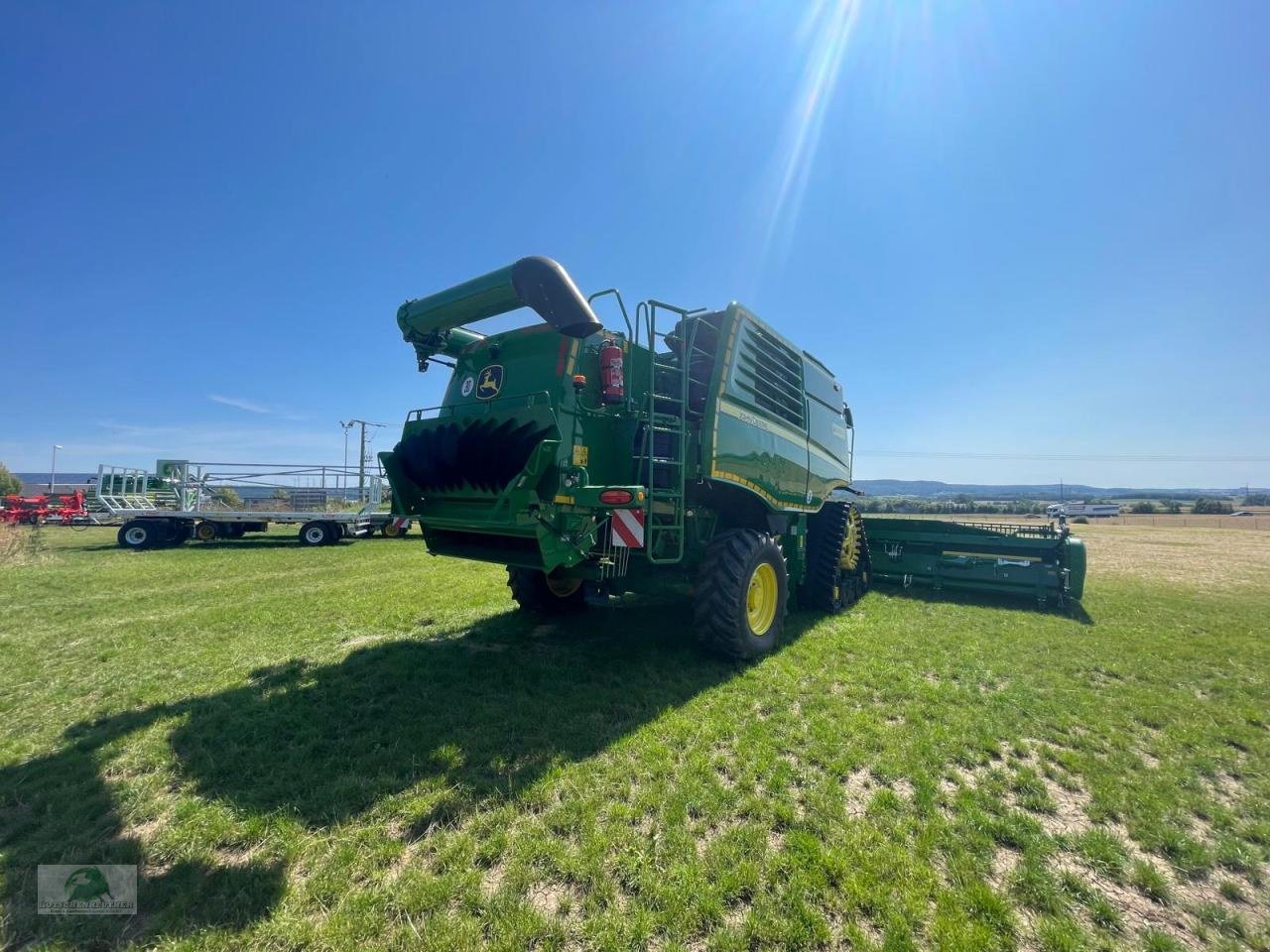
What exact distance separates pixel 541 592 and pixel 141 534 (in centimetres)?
1740

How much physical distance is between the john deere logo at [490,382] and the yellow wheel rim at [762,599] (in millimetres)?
3368

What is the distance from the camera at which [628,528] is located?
4.78 m

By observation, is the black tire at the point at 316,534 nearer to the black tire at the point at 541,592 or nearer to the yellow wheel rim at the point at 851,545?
the black tire at the point at 541,592

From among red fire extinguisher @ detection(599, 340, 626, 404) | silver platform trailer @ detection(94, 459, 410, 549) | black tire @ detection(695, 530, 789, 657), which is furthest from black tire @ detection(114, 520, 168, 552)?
black tire @ detection(695, 530, 789, 657)

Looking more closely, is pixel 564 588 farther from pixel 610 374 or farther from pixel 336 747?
pixel 336 747

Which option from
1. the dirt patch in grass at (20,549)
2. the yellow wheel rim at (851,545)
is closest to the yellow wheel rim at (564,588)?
the yellow wheel rim at (851,545)

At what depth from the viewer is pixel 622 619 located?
7211 millimetres

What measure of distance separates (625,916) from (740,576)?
336cm

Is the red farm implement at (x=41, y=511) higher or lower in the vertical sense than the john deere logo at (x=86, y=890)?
higher

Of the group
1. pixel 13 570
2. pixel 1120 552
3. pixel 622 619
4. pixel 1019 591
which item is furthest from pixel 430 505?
pixel 1120 552

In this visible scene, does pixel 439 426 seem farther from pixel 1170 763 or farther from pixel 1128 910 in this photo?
pixel 1170 763

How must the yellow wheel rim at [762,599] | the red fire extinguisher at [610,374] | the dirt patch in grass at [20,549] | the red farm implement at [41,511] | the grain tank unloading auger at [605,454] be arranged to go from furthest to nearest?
the red farm implement at [41,511]
the dirt patch in grass at [20,549]
the yellow wheel rim at [762,599]
the red fire extinguisher at [610,374]
the grain tank unloading auger at [605,454]

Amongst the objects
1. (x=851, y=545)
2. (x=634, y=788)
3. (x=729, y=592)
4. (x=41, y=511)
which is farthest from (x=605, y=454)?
(x=41, y=511)

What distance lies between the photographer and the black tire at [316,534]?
17906mm
